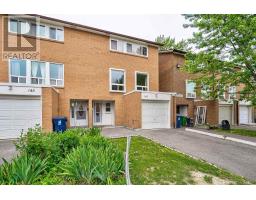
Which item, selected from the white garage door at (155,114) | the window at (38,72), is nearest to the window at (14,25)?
the window at (38,72)

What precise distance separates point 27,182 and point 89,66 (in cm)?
1352

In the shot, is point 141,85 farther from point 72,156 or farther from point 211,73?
point 72,156

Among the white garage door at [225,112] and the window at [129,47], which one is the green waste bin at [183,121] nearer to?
the white garage door at [225,112]

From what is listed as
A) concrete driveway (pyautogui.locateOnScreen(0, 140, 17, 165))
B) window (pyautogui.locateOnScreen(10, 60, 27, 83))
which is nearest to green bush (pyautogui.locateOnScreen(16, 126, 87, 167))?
concrete driveway (pyautogui.locateOnScreen(0, 140, 17, 165))

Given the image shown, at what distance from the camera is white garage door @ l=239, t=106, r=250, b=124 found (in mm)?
31219

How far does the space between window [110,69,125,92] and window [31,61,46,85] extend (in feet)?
19.7

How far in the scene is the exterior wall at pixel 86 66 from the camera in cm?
1666

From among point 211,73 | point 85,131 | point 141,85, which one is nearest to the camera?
point 85,131

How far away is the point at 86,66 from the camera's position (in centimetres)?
1814

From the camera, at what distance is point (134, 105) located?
18625mm

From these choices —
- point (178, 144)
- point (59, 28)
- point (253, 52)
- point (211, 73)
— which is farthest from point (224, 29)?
point (59, 28)

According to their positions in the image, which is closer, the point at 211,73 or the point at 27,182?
the point at 27,182

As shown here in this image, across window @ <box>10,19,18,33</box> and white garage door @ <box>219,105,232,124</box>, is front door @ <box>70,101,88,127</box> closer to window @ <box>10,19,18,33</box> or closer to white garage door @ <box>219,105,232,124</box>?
window @ <box>10,19,18,33</box>

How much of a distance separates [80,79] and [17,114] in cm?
567
